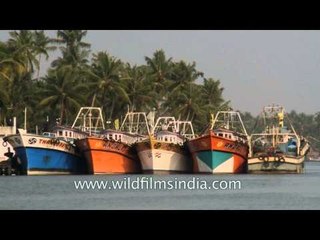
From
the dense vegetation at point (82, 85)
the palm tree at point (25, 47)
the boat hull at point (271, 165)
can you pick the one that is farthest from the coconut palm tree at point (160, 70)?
the boat hull at point (271, 165)

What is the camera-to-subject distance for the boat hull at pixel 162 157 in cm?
4406

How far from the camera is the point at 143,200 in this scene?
2680 centimetres

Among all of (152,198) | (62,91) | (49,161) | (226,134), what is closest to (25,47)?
(62,91)

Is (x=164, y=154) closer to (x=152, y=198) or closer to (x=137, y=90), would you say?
(x=137, y=90)

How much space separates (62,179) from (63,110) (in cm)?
1102

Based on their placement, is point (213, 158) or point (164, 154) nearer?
point (213, 158)

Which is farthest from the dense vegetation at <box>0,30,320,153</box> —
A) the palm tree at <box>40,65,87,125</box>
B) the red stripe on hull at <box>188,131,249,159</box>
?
the red stripe on hull at <box>188,131,249,159</box>

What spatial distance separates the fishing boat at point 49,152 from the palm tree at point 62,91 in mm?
4534

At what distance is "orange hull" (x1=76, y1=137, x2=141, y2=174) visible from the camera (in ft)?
142

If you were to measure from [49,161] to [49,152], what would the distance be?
0.93 m

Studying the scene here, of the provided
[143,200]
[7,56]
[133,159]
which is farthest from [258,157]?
[143,200]

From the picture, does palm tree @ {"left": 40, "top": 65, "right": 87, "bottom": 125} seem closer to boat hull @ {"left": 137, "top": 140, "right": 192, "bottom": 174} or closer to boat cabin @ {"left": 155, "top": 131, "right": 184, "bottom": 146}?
boat cabin @ {"left": 155, "top": 131, "right": 184, "bottom": 146}

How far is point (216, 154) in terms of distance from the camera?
4312cm

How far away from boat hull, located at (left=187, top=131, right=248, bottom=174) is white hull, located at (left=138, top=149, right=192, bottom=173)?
3.77 feet
